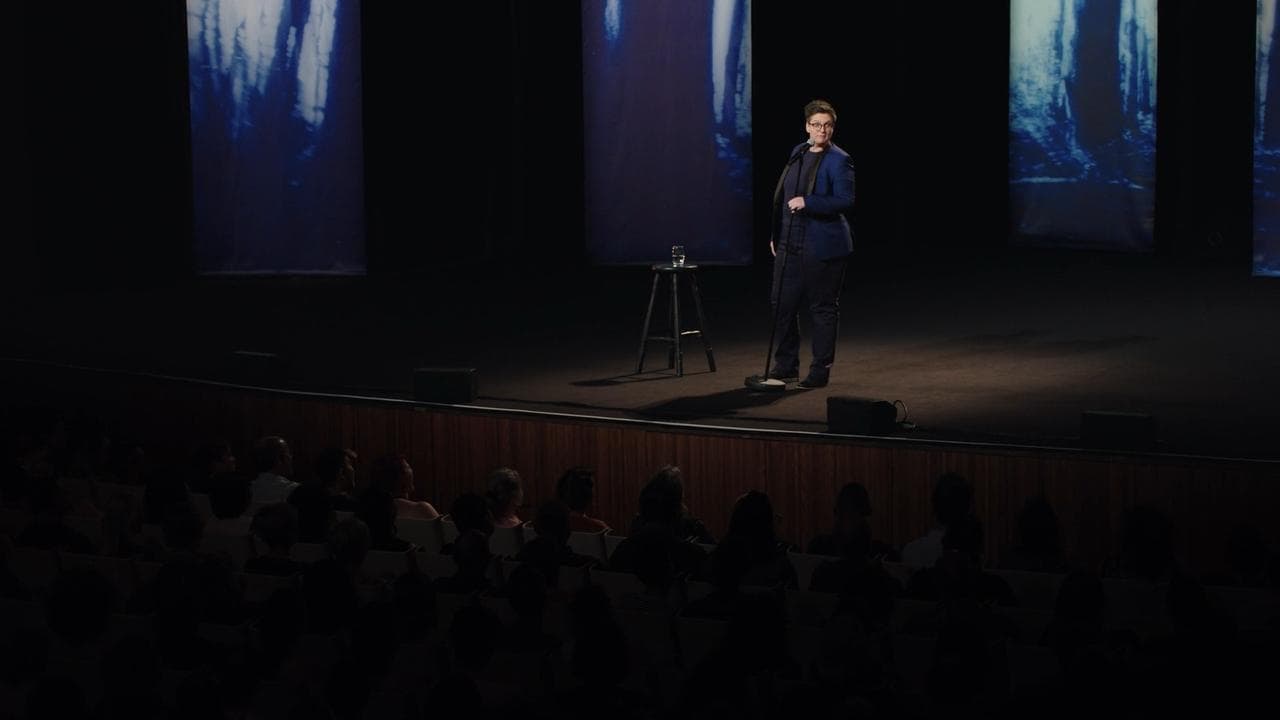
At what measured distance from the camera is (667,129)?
9.43m

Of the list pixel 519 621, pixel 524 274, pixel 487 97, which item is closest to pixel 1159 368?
pixel 519 621

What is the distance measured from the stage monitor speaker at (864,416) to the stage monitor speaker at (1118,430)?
0.61 m

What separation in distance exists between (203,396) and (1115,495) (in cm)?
354

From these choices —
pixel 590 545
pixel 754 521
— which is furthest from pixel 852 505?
pixel 590 545

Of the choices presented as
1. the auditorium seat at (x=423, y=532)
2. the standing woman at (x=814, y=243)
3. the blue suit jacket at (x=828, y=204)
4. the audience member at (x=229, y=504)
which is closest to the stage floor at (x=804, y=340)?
the standing woman at (x=814, y=243)

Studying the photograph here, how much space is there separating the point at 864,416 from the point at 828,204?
44.6 inches

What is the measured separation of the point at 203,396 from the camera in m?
6.44

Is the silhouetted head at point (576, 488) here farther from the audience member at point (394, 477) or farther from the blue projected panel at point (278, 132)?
the blue projected panel at point (278, 132)

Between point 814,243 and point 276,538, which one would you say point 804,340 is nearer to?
point 814,243

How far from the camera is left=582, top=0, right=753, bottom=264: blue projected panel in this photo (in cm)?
925

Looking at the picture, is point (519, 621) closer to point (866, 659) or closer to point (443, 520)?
point (866, 659)

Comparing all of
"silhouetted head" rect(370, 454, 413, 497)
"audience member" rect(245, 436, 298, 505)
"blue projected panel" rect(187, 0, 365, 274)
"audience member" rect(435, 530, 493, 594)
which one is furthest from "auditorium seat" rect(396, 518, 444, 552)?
"blue projected panel" rect(187, 0, 365, 274)

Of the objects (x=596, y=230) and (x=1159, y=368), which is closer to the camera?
(x=1159, y=368)

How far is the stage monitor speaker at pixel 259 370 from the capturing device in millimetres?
6422
